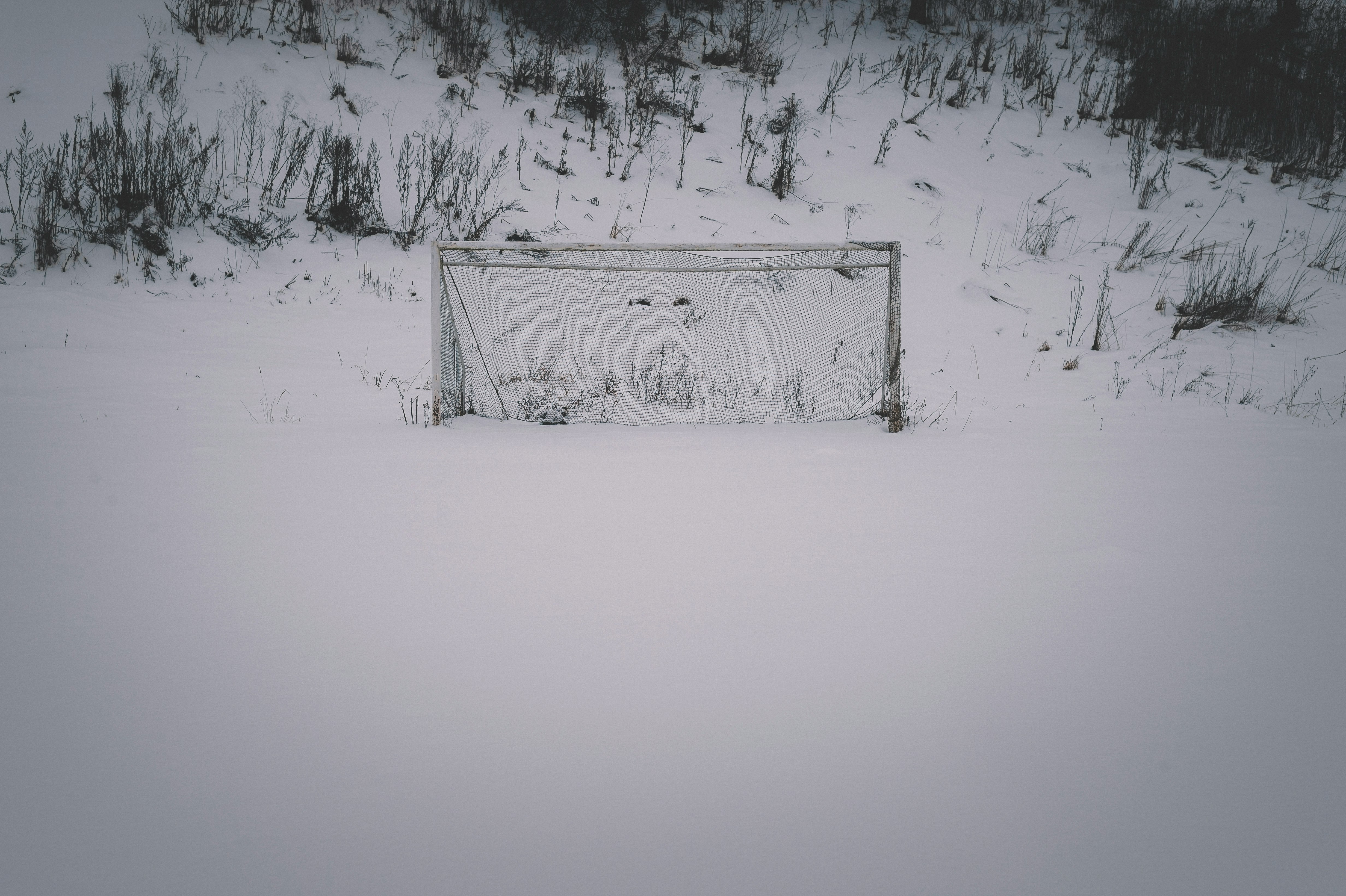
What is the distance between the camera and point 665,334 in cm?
699

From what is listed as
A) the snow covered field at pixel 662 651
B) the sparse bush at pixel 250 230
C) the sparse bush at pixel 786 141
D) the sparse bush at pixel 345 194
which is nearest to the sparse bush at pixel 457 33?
the sparse bush at pixel 345 194

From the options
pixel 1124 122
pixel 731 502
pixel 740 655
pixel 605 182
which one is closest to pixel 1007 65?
pixel 1124 122

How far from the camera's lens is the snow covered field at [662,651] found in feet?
4.19

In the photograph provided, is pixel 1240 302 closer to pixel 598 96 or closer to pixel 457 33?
pixel 598 96

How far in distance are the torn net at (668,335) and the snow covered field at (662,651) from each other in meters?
0.52

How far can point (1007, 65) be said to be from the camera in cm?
1370

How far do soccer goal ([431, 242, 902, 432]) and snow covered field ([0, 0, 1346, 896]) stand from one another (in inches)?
16.2

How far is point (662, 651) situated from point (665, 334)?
5.34m

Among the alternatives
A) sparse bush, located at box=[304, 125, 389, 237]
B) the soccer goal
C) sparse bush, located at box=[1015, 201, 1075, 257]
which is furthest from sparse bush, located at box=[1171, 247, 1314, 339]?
sparse bush, located at box=[304, 125, 389, 237]

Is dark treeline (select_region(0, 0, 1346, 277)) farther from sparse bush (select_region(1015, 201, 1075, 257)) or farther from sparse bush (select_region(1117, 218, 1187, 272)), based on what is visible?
sparse bush (select_region(1015, 201, 1075, 257))

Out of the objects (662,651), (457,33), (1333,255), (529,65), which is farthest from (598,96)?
(662,651)

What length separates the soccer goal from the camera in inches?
196

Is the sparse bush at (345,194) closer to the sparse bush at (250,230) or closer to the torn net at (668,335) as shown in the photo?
the sparse bush at (250,230)

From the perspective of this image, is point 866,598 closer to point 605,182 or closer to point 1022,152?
point 605,182
